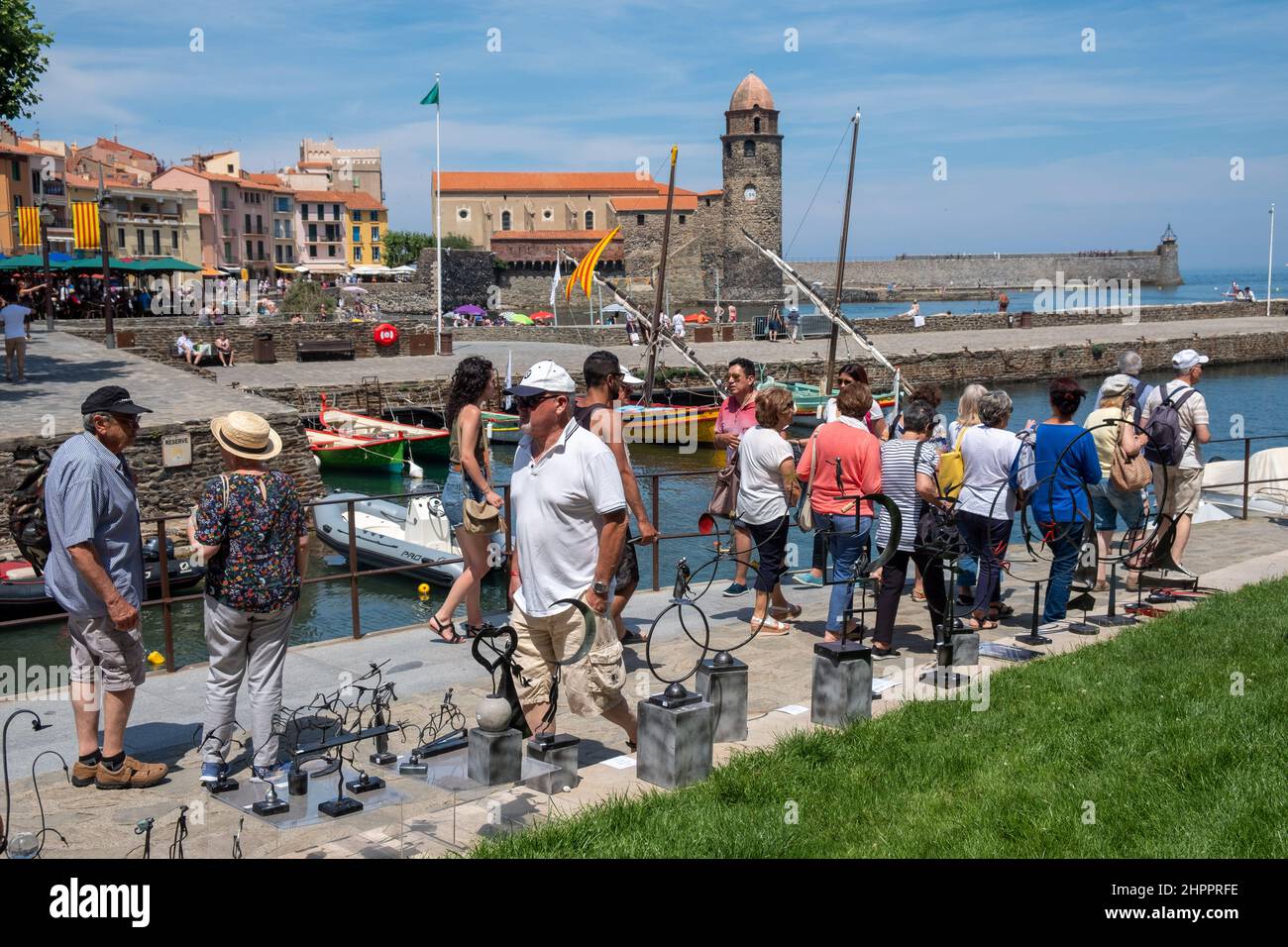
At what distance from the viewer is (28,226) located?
2574 inches

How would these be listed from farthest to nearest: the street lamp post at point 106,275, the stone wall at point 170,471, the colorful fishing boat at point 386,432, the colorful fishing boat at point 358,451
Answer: the street lamp post at point 106,275 → the colorful fishing boat at point 386,432 → the colorful fishing boat at point 358,451 → the stone wall at point 170,471

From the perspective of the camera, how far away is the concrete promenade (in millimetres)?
4539

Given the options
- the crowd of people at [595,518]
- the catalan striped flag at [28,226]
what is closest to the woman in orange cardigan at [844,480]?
the crowd of people at [595,518]

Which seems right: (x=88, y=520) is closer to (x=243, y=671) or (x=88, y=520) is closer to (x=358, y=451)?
(x=243, y=671)

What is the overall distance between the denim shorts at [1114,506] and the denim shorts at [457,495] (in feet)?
13.8

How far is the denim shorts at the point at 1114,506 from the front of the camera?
856 cm

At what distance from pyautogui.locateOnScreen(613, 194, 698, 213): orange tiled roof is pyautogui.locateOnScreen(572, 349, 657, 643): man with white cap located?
4080 inches

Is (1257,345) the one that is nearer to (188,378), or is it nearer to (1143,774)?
(188,378)

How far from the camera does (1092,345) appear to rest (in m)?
51.6

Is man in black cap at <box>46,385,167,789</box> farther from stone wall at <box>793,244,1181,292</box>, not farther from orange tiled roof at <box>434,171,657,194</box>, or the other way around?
stone wall at <box>793,244,1181,292</box>

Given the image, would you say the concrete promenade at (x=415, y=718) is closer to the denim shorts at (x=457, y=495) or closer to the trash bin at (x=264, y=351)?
the denim shorts at (x=457, y=495)
